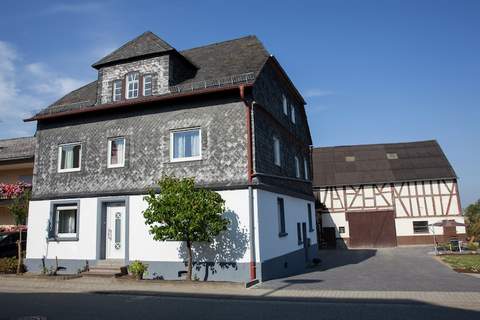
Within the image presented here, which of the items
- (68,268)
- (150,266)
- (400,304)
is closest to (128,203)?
(150,266)

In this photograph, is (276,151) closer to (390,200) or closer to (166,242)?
(166,242)

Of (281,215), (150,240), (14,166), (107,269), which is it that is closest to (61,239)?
(107,269)

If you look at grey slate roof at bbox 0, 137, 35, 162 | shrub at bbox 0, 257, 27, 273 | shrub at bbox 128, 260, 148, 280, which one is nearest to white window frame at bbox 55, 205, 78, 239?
Answer: shrub at bbox 0, 257, 27, 273

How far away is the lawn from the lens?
16553 millimetres

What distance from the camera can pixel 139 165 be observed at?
1609 cm

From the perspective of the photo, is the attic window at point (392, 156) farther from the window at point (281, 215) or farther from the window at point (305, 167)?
the window at point (281, 215)

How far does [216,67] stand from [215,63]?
0.60 m

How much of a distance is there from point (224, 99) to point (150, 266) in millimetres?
6982

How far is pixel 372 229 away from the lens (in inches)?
1225

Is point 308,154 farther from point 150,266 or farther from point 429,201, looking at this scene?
point 150,266

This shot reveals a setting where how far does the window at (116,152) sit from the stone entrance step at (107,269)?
4010 mm

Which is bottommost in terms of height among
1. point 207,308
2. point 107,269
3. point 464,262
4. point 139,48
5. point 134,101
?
point 464,262

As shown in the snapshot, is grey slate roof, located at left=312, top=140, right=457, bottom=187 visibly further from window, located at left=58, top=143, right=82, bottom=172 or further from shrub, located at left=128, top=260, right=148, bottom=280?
shrub, located at left=128, top=260, right=148, bottom=280

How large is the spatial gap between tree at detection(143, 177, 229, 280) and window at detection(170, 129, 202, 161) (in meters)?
2.22
